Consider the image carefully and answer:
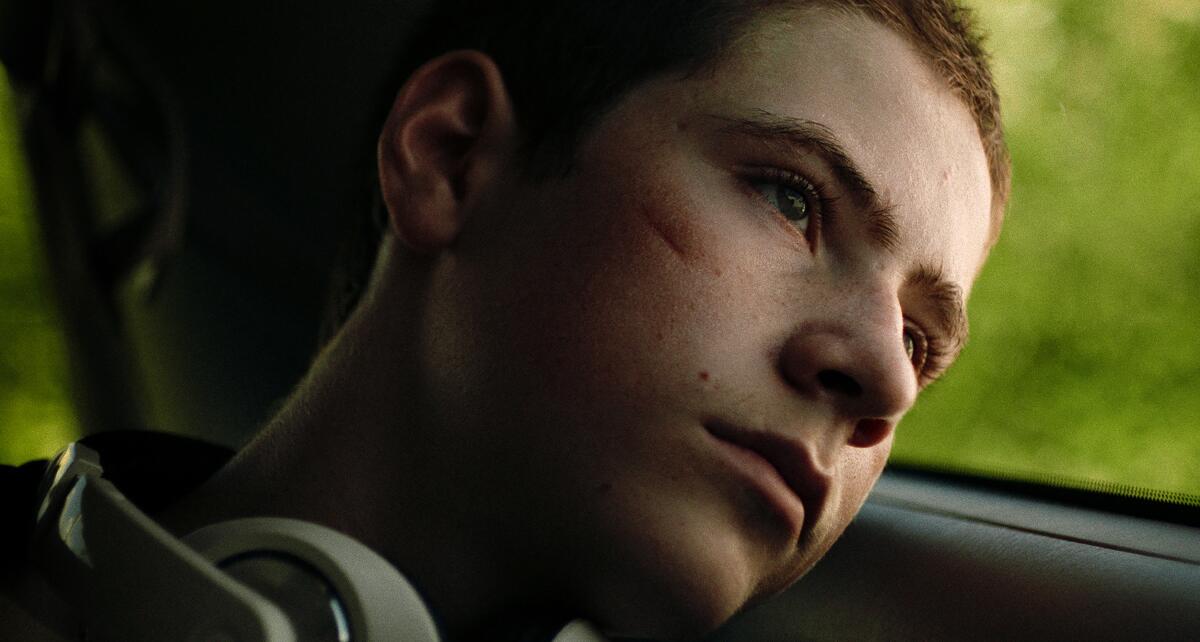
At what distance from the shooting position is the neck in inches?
32.2

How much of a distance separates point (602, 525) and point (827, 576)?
424mm

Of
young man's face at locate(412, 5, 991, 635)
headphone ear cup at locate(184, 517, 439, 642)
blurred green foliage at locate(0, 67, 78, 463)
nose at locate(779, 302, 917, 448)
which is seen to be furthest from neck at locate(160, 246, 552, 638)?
blurred green foliage at locate(0, 67, 78, 463)

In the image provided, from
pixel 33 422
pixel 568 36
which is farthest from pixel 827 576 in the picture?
pixel 33 422

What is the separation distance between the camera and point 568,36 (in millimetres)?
970

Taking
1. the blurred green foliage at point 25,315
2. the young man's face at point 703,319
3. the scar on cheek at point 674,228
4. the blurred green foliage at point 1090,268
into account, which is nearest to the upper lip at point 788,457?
the young man's face at point 703,319

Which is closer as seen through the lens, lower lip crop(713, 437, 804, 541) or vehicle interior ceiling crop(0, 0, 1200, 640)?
lower lip crop(713, 437, 804, 541)

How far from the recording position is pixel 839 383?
2.60ft

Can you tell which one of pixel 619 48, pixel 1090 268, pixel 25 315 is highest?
pixel 619 48

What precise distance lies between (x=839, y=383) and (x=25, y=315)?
1302 millimetres

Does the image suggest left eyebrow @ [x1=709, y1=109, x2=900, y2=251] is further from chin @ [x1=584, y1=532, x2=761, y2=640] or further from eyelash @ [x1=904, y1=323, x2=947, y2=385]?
chin @ [x1=584, y1=532, x2=761, y2=640]

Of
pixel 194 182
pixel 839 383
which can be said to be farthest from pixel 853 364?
pixel 194 182

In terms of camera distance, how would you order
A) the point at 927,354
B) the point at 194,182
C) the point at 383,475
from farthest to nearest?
the point at 194,182 < the point at 927,354 < the point at 383,475

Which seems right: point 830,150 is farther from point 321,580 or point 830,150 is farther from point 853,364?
point 321,580

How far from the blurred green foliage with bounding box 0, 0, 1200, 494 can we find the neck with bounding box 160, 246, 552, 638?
553 millimetres
